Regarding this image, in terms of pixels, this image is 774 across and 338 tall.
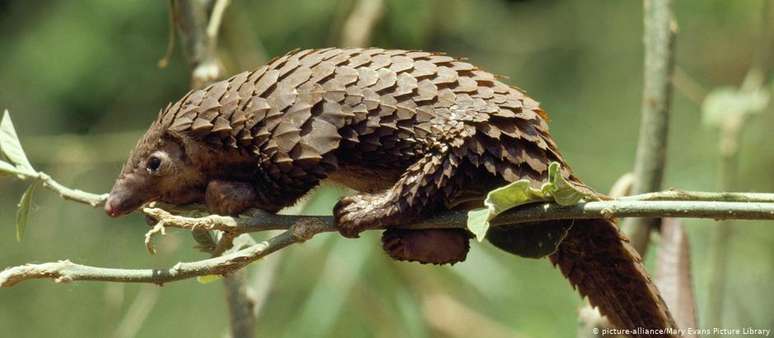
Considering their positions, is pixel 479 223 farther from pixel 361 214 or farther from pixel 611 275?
pixel 611 275

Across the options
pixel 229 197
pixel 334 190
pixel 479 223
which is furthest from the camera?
pixel 334 190

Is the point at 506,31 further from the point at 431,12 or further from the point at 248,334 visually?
the point at 248,334

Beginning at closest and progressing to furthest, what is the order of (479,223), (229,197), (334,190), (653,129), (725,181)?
(479,223) < (229,197) < (653,129) < (334,190) < (725,181)

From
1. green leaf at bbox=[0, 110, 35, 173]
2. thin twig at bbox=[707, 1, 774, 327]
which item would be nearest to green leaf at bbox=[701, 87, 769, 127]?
thin twig at bbox=[707, 1, 774, 327]

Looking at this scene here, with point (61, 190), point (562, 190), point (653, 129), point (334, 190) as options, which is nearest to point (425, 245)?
point (562, 190)

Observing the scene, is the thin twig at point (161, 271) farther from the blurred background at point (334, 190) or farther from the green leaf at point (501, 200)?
the blurred background at point (334, 190)

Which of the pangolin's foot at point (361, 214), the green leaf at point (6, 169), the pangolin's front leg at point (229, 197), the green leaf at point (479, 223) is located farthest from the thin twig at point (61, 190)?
the green leaf at point (479, 223)
